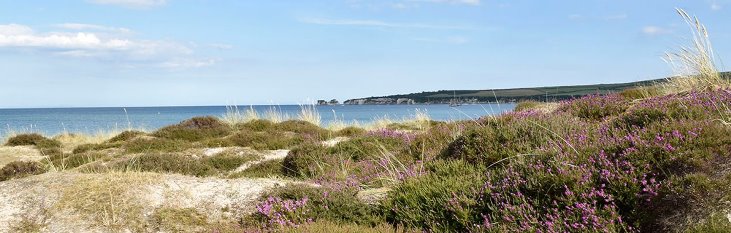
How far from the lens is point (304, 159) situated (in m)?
11.8

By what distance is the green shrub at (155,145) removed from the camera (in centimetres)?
1773

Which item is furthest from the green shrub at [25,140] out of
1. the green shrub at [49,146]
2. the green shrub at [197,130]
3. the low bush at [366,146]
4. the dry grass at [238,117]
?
the low bush at [366,146]

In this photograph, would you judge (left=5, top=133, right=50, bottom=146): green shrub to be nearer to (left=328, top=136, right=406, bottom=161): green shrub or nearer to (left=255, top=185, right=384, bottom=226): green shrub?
(left=328, top=136, right=406, bottom=161): green shrub

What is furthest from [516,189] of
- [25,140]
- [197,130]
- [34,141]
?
[25,140]

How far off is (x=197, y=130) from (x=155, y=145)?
323cm

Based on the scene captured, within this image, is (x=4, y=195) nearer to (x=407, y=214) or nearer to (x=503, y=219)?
(x=407, y=214)

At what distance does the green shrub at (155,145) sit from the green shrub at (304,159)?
649 cm

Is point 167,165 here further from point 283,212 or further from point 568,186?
point 568,186

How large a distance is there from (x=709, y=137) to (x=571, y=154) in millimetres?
1278

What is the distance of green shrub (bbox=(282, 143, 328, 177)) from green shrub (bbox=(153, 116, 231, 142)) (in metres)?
9.38

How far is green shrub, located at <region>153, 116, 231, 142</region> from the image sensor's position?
2092 cm

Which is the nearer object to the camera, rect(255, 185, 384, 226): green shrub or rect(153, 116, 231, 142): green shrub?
rect(255, 185, 384, 226): green shrub

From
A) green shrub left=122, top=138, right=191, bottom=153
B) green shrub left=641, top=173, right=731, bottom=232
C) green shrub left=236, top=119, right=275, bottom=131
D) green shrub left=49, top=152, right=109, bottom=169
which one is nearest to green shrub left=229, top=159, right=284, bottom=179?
green shrub left=122, top=138, right=191, bottom=153

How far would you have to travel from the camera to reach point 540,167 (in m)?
5.70
